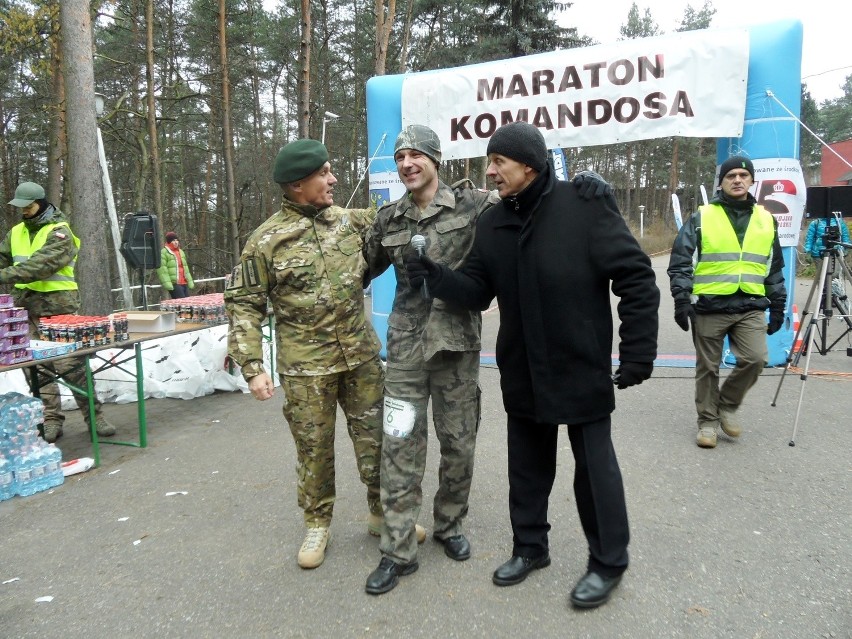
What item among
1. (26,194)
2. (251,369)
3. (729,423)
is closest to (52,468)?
(26,194)

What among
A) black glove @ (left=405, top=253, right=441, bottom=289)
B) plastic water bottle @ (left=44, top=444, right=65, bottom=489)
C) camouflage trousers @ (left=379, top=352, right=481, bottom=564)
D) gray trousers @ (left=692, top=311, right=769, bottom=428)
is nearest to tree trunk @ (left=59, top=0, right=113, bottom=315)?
plastic water bottle @ (left=44, top=444, right=65, bottom=489)

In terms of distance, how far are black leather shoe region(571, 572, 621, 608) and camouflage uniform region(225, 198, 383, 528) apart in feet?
3.56

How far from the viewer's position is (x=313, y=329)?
2.90 meters

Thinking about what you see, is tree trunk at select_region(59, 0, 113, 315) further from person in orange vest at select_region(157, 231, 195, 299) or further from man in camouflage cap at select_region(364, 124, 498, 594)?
man in camouflage cap at select_region(364, 124, 498, 594)

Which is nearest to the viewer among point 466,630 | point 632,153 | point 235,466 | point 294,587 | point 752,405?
point 466,630

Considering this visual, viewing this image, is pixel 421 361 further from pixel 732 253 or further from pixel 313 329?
pixel 732 253

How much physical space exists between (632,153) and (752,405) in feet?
130

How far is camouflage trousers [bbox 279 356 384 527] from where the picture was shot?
2.92 meters

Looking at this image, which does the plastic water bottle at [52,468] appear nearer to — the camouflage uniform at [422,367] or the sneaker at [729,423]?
the camouflage uniform at [422,367]

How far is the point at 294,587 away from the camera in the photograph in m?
2.79

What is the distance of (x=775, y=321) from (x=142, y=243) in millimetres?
6383

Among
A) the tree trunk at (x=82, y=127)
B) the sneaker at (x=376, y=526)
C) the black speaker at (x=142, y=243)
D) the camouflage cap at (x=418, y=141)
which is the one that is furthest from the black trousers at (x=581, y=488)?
the tree trunk at (x=82, y=127)

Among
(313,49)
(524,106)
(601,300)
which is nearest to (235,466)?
(601,300)

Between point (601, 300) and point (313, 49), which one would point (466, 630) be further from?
point (313, 49)
